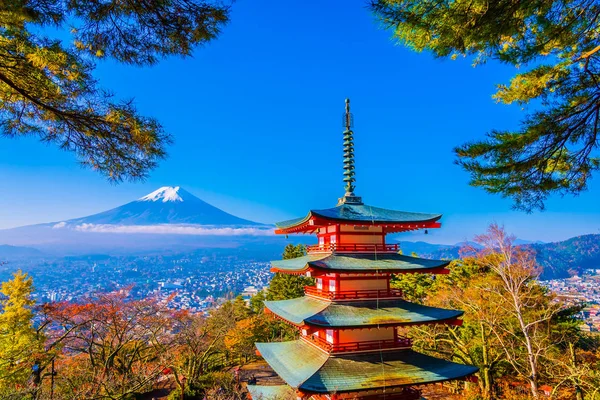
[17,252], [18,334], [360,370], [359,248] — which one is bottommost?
[17,252]

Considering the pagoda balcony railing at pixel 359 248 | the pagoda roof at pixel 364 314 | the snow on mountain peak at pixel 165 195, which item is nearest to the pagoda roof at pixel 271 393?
the pagoda roof at pixel 364 314

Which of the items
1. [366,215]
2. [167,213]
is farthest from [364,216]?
[167,213]

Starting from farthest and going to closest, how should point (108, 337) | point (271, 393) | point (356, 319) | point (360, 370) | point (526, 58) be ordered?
point (108, 337), point (271, 393), point (356, 319), point (360, 370), point (526, 58)

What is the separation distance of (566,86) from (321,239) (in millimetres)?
8577

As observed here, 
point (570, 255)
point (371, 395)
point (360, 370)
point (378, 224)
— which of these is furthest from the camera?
point (570, 255)

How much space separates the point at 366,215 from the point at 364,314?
3108 millimetres

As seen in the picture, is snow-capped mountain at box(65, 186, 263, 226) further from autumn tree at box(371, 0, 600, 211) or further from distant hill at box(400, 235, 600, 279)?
autumn tree at box(371, 0, 600, 211)

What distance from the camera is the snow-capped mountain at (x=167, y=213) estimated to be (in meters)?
136

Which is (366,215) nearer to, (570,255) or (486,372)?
(486,372)

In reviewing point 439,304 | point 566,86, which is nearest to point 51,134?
point 566,86

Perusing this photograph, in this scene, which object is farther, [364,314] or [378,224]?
[378,224]

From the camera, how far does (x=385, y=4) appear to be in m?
4.04

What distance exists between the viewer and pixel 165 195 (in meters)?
176

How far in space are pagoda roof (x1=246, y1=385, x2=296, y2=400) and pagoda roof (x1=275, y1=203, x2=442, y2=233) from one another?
5.50 metres
